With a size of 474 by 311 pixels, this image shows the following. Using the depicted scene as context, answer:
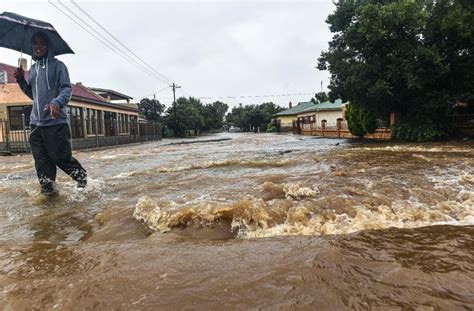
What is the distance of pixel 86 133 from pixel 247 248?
856 inches

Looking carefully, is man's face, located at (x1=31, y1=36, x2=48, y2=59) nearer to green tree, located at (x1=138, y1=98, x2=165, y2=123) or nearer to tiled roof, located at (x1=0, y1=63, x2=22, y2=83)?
tiled roof, located at (x1=0, y1=63, x2=22, y2=83)

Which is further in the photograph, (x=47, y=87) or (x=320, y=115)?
(x=320, y=115)

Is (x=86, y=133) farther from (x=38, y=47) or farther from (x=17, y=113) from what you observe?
(x=38, y=47)

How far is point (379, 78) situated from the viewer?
48.0ft

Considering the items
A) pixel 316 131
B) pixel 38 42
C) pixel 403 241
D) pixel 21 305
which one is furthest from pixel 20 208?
pixel 316 131

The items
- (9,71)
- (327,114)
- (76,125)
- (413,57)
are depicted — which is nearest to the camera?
(413,57)

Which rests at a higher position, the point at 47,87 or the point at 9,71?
the point at 9,71

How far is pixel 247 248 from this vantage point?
2.31m

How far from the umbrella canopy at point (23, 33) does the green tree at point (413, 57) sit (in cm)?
1233

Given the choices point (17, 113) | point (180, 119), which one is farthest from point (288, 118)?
point (17, 113)

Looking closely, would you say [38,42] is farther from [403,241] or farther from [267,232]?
[403,241]

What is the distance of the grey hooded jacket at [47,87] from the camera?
4125 mm

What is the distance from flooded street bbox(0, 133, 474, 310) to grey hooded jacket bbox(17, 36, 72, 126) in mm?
939

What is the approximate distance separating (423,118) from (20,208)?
49.8 feet
